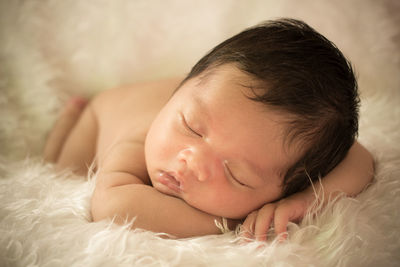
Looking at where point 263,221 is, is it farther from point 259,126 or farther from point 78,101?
point 78,101

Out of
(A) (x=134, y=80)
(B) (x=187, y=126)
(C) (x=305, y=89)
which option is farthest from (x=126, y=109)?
(C) (x=305, y=89)

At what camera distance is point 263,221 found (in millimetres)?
867

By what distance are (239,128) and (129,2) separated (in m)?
0.99

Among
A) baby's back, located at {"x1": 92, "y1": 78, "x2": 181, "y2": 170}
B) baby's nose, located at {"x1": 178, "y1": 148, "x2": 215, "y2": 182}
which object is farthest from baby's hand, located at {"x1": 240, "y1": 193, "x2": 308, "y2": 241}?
baby's back, located at {"x1": 92, "y1": 78, "x2": 181, "y2": 170}

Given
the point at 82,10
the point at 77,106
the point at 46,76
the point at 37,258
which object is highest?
the point at 82,10

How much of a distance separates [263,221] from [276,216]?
35 mm

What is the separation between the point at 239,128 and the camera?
34.2 inches

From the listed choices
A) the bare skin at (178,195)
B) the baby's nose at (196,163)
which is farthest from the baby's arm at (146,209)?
the baby's nose at (196,163)

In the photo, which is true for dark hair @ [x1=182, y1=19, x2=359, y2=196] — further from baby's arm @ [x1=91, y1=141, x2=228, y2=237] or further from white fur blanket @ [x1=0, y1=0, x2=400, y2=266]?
baby's arm @ [x1=91, y1=141, x2=228, y2=237]

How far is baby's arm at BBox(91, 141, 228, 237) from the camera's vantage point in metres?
0.86

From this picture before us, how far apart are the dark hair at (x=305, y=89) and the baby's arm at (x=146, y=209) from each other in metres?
0.26

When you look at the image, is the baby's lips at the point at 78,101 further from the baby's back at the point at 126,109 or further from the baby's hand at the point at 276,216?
the baby's hand at the point at 276,216

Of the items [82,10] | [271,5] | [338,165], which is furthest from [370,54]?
[82,10]

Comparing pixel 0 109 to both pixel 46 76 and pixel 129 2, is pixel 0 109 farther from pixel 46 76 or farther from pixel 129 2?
pixel 129 2
